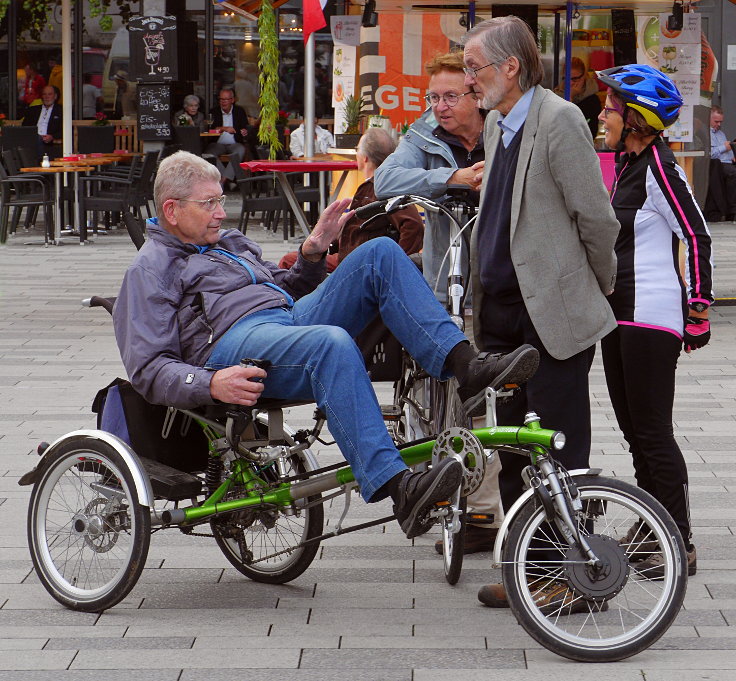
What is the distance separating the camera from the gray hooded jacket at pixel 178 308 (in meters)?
4.22

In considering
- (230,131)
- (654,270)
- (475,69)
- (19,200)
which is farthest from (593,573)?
(230,131)

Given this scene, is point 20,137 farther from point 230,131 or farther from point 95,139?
point 230,131

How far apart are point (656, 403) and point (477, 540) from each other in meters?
0.87

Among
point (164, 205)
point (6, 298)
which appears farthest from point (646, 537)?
point (6, 298)

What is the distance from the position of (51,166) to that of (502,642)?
13.5m

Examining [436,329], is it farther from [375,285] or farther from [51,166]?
[51,166]

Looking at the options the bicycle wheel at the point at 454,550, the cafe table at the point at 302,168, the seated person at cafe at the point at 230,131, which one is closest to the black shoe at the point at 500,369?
the bicycle wheel at the point at 454,550

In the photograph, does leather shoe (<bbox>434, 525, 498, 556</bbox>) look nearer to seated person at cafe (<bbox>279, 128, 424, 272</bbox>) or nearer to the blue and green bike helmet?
seated person at cafe (<bbox>279, 128, 424, 272</bbox>)

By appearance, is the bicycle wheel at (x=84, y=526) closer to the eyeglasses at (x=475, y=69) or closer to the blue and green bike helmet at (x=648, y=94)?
the eyeglasses at (x=475, y=69)

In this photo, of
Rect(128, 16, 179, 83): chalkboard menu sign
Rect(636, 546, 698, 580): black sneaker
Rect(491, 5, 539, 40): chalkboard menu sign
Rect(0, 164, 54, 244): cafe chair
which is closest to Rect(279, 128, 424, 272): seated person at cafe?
Rect(636, 546, 698, 580): black sneaker

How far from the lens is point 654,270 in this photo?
4625mm

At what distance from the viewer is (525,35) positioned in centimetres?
421

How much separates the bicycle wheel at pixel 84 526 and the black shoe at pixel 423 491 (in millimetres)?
845

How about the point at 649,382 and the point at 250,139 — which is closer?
the point at 649,382
